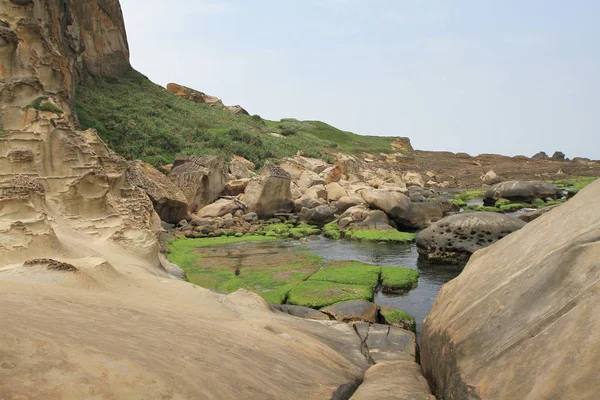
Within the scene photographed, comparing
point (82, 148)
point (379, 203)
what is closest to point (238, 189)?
point (379, 203)

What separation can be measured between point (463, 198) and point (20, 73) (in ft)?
85.3

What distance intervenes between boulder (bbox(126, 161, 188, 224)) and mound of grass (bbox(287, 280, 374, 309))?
401 inches

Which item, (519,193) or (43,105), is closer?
(43,105)

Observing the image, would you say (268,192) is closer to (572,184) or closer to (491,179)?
(572,184)

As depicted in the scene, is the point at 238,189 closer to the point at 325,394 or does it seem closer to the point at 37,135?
the point at 37,135


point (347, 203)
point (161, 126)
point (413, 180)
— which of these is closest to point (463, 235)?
point (347, 203)

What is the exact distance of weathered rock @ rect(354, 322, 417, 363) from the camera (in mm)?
6766

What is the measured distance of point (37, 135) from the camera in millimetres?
10750

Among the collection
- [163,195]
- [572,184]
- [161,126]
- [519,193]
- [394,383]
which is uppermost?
[161,126]

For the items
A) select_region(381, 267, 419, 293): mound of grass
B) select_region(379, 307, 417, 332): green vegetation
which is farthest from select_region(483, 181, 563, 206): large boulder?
select_region(379, 307, 417, 332): green vegetation

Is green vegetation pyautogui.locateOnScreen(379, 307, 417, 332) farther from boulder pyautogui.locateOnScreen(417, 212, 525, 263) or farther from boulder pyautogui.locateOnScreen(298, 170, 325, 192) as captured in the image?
boulder pyautogui.locateOnScreen(298, 170, 325, 192)

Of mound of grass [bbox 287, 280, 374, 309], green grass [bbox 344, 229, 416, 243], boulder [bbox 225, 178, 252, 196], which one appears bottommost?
mound of grass [bbox 287, 280, 374, 309]

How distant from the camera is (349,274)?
11.6 m

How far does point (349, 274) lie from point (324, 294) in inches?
75.7
